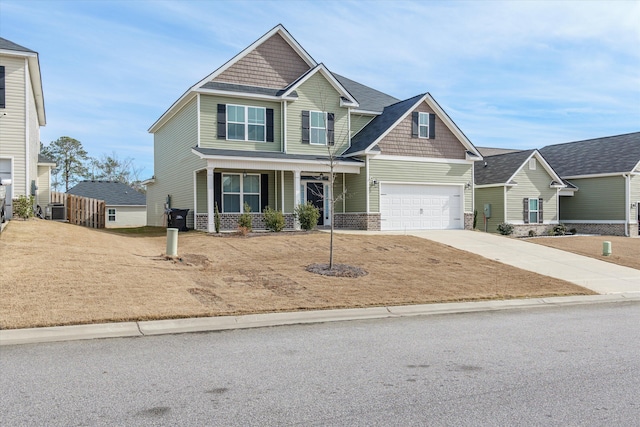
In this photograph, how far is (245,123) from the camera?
2273 centimetres

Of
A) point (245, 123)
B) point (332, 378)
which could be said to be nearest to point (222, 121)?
point (245, 123)

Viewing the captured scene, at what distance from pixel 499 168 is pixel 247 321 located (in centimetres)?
2667

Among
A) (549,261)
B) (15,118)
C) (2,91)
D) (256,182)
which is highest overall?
(2,91)

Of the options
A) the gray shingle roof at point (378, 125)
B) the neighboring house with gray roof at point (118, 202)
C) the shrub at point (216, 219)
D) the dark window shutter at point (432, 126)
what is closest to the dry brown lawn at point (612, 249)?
the dark window shutter at point (432, 126)

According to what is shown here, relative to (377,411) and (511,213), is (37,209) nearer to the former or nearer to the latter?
(377,411)

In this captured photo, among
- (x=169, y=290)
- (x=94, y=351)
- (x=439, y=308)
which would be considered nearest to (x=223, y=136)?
(x=169, y=290)

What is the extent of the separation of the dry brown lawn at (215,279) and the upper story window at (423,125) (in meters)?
8.23

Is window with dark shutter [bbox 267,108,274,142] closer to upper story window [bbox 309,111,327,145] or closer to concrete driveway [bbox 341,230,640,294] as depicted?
upper story window [bbox 309,111,327,145]

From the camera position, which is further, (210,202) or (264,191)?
(264,191)

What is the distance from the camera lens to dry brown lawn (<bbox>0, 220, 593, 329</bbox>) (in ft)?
28.4

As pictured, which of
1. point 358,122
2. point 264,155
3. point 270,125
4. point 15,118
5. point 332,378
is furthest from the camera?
point 358,122

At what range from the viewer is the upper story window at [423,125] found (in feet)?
80.5

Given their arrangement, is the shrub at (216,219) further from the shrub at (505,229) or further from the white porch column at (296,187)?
the shrub at (505,229)

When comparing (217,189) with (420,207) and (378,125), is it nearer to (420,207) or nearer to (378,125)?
(378,125)
